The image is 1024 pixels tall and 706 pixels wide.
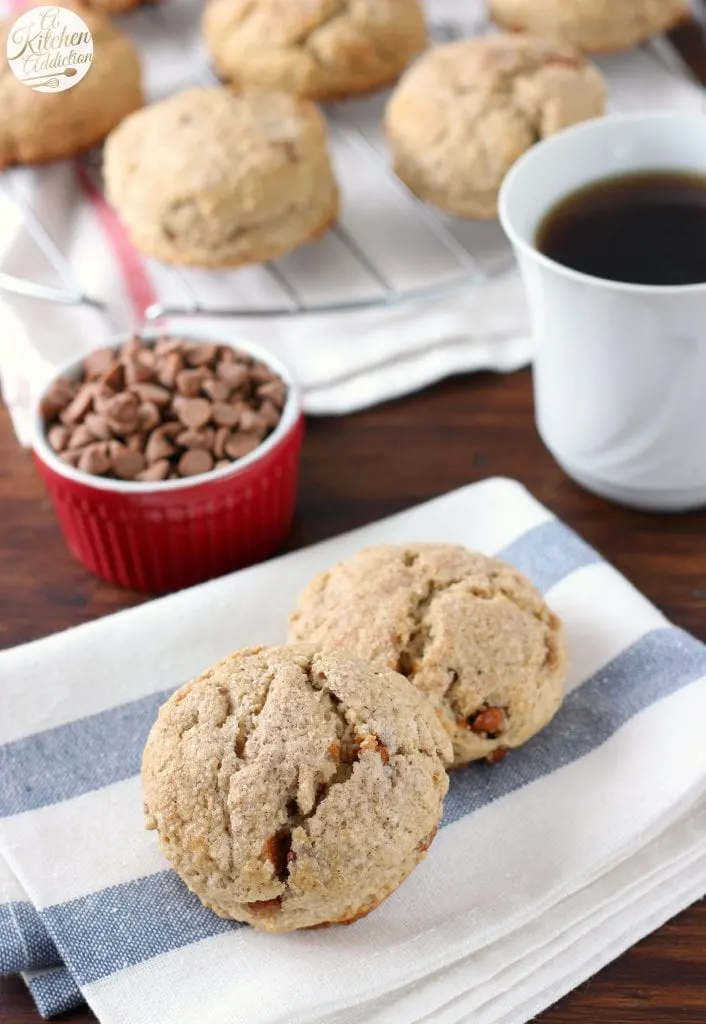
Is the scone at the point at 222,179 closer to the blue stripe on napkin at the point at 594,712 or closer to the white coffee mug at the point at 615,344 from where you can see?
the white coffee mug at the point at 615,344

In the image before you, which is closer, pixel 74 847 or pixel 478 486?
pixel 74 847

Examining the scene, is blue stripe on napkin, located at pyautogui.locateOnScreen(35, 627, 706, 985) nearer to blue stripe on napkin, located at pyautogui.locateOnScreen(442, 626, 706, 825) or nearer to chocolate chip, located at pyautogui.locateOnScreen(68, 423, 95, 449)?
blue stripe on napkin, located at pyautogui.locateOnScreen(442, 626, 706, 825)

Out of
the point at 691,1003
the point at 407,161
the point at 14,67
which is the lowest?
the point at 691,1003

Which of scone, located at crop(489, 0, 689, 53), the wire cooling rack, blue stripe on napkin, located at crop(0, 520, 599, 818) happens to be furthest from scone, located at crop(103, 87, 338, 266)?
blue stripe on napkin, located at crop(0, 520, 599, 818)

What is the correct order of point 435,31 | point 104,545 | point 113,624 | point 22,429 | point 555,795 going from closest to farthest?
point 555,795 → point 113,624 → point 104,545 → point 22,429 → point 435,31

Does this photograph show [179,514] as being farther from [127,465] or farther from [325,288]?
[325,288]

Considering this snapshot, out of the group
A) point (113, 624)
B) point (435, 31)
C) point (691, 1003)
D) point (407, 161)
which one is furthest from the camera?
point (435, 31)

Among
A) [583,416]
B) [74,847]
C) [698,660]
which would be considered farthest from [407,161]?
[74,847]

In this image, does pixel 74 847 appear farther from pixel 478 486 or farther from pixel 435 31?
pixel 435 31
